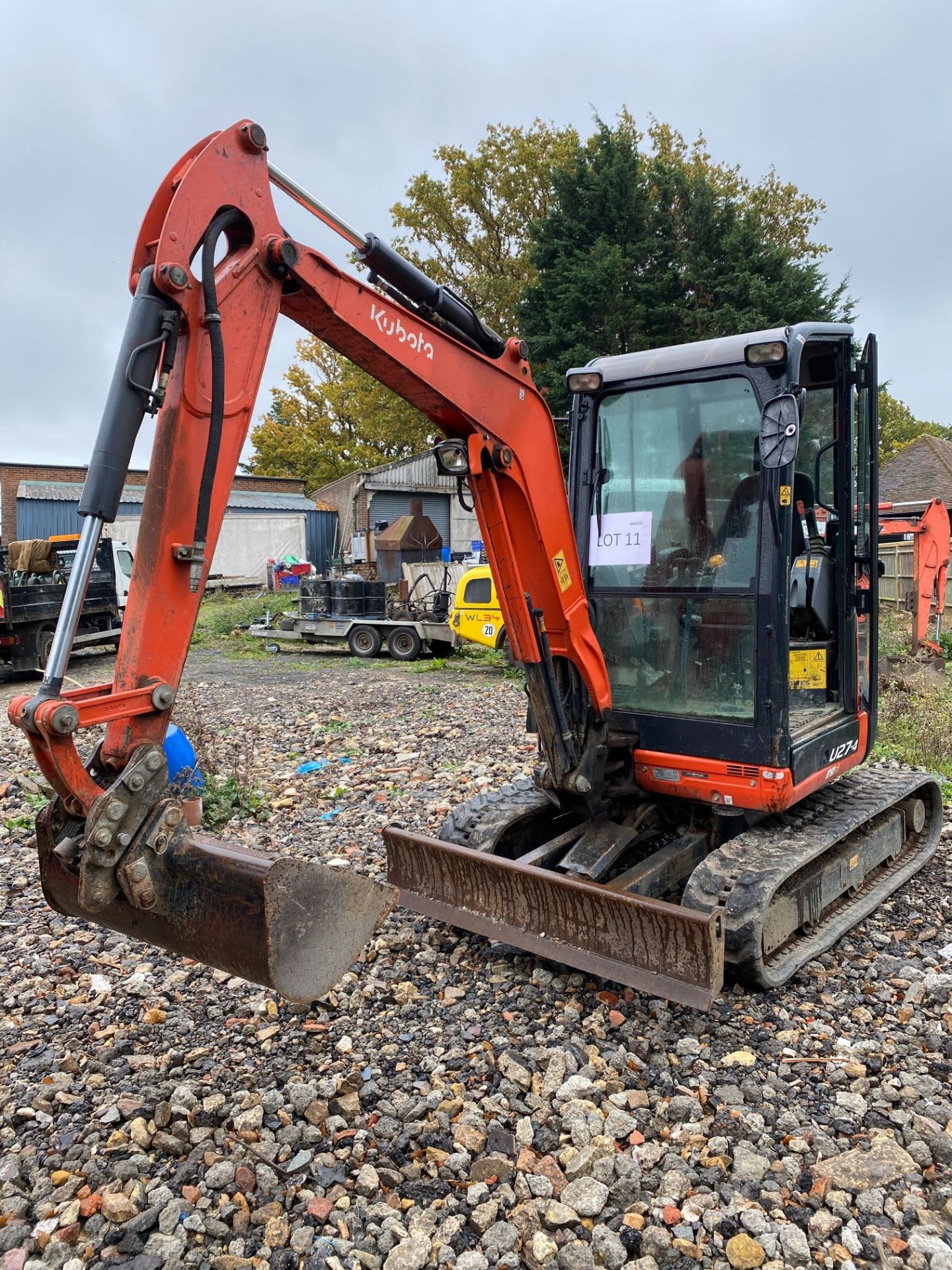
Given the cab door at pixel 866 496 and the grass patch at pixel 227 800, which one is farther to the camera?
the grass patch at pixel 227 800

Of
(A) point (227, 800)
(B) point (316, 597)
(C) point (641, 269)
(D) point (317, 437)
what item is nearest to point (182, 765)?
(A) point (227, 800)

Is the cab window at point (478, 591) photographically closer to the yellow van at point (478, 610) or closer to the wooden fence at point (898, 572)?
the yellow van at point (478, 610)

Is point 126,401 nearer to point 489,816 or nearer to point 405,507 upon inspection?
point 489,816

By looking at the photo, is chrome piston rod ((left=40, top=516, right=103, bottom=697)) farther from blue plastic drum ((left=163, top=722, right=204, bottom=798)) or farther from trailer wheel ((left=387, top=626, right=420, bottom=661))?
trailer wheel ((left=387, top=626, right=420, bottom=661))

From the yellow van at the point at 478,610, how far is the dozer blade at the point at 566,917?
8.86 m

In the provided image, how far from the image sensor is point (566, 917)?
11.9 feet

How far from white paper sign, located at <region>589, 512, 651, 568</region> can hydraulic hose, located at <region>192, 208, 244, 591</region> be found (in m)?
2.11

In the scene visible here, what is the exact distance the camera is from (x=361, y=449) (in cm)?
3994

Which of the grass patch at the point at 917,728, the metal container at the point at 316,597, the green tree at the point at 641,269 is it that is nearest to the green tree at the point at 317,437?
the green tree at the point at 641,269

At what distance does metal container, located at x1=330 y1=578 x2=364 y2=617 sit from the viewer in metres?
15.4

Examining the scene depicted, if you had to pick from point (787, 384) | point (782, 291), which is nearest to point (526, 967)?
point (787, 384)

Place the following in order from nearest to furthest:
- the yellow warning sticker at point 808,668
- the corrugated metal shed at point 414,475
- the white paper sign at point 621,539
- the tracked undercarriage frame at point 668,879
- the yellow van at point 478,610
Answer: the tracked undercarriage frame at point 668,879 < the white paper sign at point 621,539 < the yellow warning sticker at point 808,668 < the yellow van at point 478,610 < the corrugated metal shed at point 414,475

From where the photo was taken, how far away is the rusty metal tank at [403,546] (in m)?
18.7

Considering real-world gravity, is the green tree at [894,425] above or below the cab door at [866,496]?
above
